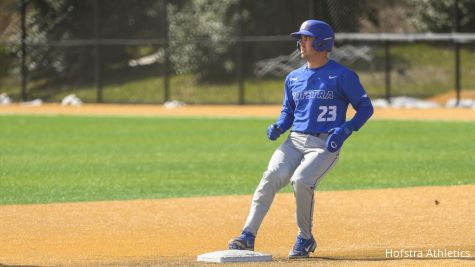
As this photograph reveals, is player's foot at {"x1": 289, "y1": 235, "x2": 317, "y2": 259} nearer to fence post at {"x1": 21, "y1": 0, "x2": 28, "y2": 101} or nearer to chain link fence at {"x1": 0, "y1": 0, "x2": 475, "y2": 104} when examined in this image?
chain link fence at {"x1": 0, "y1": 0, "x2": 475, "y2": 104}

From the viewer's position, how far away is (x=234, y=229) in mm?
11227

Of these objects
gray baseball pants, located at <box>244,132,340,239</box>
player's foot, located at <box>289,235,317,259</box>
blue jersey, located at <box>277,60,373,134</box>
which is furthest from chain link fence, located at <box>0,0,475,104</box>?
player's foot, located at <box>289,235,317,259</box>

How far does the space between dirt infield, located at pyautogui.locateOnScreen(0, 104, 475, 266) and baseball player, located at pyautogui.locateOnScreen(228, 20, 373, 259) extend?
13.1 inches

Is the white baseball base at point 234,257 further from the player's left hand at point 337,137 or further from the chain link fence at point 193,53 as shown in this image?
the chain link fence at point 193,53

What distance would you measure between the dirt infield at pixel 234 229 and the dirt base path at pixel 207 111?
13729 mm

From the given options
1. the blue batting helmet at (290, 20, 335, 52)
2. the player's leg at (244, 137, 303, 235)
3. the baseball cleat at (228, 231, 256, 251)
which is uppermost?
the blue batting helmet at (290, 20, 335, 52)

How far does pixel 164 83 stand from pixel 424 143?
1339cm

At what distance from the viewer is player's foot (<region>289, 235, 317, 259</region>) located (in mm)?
9000

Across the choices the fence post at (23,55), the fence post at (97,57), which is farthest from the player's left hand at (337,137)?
the fence post at (23,55)

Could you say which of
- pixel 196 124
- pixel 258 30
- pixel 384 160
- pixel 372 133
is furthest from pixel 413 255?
pixel 258 30

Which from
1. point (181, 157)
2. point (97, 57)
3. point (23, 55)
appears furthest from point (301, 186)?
point (23, 55)

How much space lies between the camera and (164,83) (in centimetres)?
3350

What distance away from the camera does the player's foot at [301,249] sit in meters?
9.00

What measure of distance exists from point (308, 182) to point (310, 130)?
44cm
